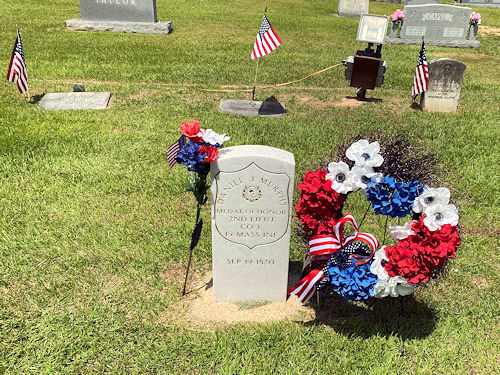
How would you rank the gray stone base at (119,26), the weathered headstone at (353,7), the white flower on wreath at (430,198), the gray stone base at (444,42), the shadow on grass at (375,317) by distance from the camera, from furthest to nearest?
the weathered headstone at (353,7) → the gray stone base at (444,42) → the gray stone base at (119,26) → the shadow on grass at (375,317) → the white flower on wreath at (430,198)

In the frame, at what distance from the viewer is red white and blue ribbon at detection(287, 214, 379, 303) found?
3525 millimetres

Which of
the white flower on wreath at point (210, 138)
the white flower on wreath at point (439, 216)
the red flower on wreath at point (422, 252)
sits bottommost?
the red flower on wreath at point (422, 252)

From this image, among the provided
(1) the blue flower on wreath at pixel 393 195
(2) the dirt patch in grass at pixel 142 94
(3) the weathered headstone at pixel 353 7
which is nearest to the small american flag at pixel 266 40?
(2) the dirt patch in grass at pixel 142 94

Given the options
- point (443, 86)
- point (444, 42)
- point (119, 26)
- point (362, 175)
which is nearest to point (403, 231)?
point (362, 175)

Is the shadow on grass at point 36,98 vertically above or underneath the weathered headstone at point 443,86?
underneath

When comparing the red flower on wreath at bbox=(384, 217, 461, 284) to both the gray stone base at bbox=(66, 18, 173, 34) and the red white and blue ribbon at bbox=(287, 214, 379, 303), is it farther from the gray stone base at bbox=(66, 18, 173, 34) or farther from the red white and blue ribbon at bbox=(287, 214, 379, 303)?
the gray stone base at bbox=(66, 18, 173, 34)

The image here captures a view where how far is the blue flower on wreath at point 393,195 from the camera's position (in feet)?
11.0

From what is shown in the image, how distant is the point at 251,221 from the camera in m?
3.74

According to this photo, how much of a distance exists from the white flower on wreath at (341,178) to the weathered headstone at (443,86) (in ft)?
21.8

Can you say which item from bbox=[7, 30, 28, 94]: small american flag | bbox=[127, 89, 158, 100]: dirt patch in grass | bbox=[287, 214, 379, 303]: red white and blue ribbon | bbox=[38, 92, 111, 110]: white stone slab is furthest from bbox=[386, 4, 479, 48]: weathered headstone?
bbox=[287, 214, 379, 303]: red white and blue ribbon

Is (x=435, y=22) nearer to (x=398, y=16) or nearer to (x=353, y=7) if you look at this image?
(x=398, y=16)

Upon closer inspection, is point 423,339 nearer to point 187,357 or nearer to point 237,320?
point 237,320

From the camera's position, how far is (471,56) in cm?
1502

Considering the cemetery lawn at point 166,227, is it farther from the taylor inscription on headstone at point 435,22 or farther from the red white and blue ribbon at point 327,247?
the taylor inscription on headstone at point 435,22
